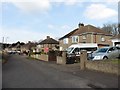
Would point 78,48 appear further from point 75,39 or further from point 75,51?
point 75,39

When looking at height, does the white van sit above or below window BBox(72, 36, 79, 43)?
below

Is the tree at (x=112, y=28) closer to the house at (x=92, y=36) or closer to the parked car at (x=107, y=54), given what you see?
the house at (x=92, y=36)

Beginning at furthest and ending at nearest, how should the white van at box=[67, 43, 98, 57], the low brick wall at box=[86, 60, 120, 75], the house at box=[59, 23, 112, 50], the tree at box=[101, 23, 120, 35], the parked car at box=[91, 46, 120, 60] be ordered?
the tree at box=[101, 23, 120, 35] → the house at box=[59, 23, 112, 50] → the white van at box=[67, 43, 98, 57] → the parked car at box=[91, 46, 120, 60] → the low brick wall at box=[86, 60, 120, 75]

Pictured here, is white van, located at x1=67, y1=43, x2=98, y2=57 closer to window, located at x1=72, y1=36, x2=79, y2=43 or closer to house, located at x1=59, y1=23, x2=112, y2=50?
house, located at x1=59, y1=23, x2=112, y2=50

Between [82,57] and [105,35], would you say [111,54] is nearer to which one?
[82,57]

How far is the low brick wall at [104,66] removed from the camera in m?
15.2

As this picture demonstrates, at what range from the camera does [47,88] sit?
11.3m

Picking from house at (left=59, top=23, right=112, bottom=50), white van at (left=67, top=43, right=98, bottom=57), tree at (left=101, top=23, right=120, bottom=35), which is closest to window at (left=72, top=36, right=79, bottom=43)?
house at (left=59, top=23, right=112, bottom=50)

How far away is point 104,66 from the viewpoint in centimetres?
1673

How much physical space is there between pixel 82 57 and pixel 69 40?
44.5 m

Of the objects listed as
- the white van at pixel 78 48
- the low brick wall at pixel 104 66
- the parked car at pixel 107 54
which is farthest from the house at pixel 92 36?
the low brick wall at pixel 104 66

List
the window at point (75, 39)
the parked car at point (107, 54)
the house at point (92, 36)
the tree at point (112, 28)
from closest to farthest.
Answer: the parked car at point (107, 54) → the house at point (92, 36) → the window at point (75, 39) → the tree at point (112, 28)

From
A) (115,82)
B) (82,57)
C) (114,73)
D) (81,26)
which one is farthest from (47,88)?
(81,26)

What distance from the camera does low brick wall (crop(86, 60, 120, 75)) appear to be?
15.2m
